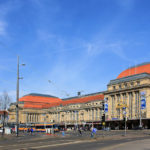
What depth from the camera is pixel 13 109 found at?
16900 centimetres

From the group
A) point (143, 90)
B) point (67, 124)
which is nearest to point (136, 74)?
point (143, 90)

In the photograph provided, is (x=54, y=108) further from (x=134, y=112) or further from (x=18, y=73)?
(x=18, y=73)

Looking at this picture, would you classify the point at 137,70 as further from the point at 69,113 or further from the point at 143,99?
the point at 69,113

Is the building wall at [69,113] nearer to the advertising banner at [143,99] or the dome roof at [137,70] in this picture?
the dome roof at [137,70]

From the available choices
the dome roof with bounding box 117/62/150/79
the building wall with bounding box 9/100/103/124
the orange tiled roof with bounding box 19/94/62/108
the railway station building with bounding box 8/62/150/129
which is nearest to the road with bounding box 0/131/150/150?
the railway station building with bounding box 8/62/150/129

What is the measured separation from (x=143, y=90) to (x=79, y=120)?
47346mm

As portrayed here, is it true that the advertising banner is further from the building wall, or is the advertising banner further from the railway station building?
the building wall

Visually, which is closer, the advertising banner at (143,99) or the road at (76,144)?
the road at (76,144)

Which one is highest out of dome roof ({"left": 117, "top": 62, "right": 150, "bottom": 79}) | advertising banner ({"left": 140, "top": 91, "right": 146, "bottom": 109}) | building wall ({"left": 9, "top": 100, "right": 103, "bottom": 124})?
dome roof ({"left": 117, "top": 62, "right": 150, "bottom": 79})

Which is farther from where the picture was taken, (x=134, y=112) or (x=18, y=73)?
(x=134, y=112)

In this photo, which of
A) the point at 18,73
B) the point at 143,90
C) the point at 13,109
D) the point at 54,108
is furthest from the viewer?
the point at 13,109

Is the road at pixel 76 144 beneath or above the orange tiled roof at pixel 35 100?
beneath

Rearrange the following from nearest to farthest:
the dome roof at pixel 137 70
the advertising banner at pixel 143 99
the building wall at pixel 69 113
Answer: the advertising banner at pixel 143 99
the dome roof at pixel 137 70
the building wall at pixel 69 113

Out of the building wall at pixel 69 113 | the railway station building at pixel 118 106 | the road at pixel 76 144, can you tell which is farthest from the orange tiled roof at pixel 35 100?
the road at pixel 76 144
